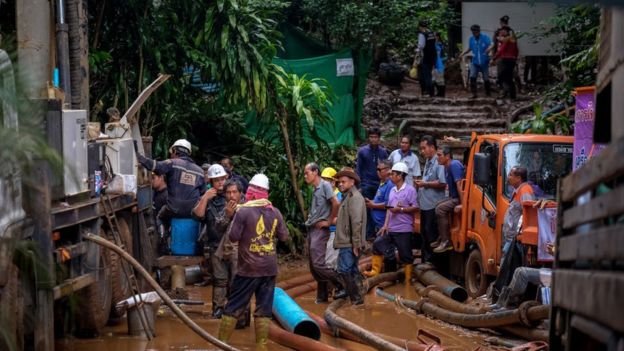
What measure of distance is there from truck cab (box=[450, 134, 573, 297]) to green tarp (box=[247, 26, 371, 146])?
23.9 ft

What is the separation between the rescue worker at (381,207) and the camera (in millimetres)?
15436

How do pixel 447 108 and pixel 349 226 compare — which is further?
pixel 447 108

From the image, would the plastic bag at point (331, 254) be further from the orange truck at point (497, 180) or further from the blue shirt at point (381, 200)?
the blue shirt at point (381, 200)

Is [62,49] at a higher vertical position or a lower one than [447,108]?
higher

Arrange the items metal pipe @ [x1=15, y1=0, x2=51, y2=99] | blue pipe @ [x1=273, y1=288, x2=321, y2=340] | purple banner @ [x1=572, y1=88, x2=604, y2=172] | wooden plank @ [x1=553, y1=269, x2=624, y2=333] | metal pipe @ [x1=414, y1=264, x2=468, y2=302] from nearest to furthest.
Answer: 1. wooden plank @ [x1=553, y1=269, x2=624, y2=333]
2. purple banner @ [x1=572, y1=88, x2=604, y2=172]
3. blue pipe @ [x1=273, y1=288, x2=321, y2=340]
4. metal pipe @ [x1=15, y1=0, x2=51, y2=99]
5. metal pipe @ [x1=414, y1=264, x2=468, y2=302]

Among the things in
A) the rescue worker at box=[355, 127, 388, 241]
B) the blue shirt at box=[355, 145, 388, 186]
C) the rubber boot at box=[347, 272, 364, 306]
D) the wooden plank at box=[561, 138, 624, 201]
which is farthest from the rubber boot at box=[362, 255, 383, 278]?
the wooden plank at box=[561, 138, 624, 201]

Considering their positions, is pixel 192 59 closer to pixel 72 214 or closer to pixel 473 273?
pixel 473 273

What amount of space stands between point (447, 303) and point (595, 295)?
7.91 meters

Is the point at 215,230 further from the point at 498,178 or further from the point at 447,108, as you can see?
the point at 447,108

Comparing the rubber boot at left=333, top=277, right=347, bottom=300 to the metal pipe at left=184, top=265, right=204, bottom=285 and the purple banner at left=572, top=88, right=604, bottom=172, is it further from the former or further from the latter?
the purple banner at left=572, top=88, right=604, bottom=172

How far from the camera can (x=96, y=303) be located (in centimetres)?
1070

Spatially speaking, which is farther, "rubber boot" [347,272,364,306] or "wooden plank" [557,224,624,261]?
"rubber boot" [347,272,364,306]

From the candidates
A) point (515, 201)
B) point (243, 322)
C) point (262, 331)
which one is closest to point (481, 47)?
point (515, 201)

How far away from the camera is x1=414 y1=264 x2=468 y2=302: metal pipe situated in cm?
1348
